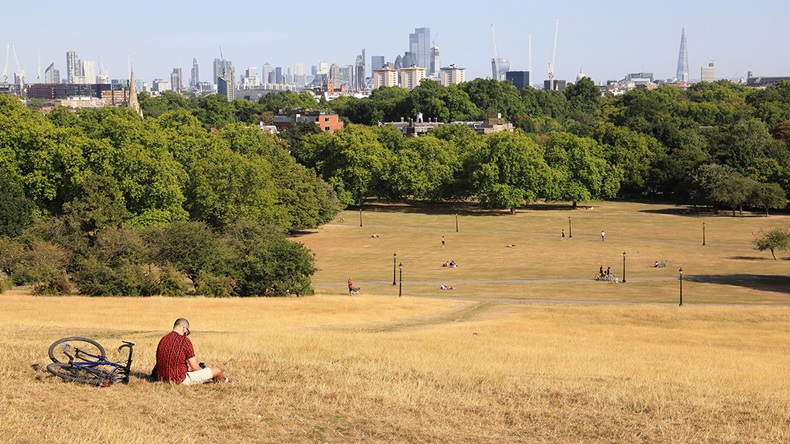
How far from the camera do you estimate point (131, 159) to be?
7106cm

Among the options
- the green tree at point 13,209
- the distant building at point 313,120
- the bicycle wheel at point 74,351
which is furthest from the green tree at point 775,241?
the distant building at point 313,120

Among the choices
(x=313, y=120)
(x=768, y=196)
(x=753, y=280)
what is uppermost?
(x=313, y=120)

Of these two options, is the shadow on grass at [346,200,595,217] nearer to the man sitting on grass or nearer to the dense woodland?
the dense woodland

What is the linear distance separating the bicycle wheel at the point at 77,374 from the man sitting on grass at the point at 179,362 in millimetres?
1082

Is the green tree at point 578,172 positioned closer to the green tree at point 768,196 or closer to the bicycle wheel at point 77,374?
the green tree at point 768,196

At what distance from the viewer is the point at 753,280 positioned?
63031 mm

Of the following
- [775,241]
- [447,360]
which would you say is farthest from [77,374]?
[775,241]

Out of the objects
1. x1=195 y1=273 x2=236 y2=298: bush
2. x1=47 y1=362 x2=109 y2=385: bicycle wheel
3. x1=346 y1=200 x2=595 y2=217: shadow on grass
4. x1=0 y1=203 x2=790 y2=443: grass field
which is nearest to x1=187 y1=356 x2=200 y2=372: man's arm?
x1=0 y1=203 x2=790 y2=443: grass field

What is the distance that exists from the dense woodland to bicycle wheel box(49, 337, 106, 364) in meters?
28.0

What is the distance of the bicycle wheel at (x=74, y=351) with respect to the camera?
60.8 ft

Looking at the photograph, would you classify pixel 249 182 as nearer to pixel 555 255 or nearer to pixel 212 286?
pixel 555 255

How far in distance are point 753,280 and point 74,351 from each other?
5142 cm

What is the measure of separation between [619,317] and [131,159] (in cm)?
3959

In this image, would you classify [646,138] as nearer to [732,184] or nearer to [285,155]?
[732,184]
